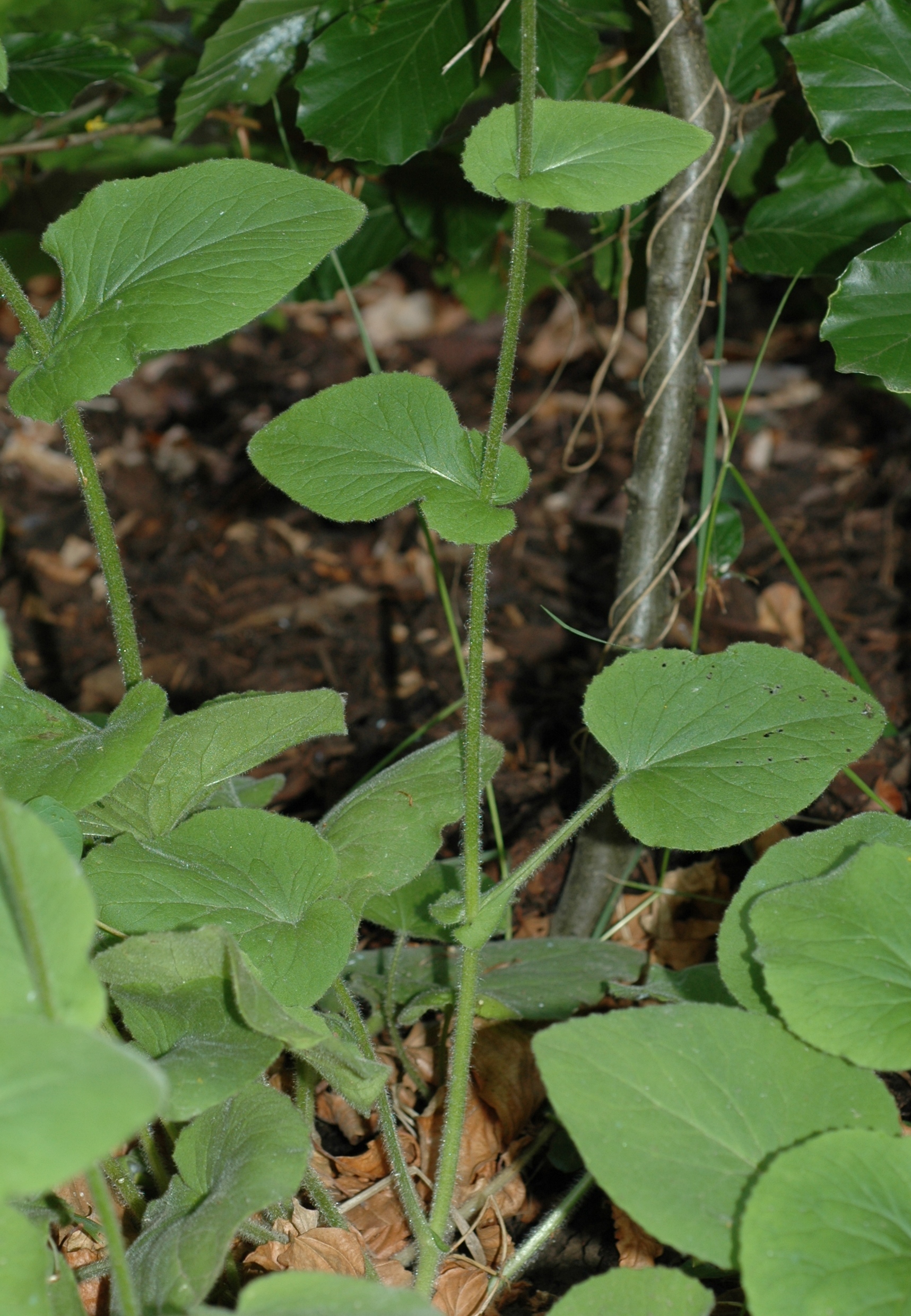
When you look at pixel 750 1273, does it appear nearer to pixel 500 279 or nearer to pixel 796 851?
pixel 796 851

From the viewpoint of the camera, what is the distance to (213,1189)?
3.20 feet

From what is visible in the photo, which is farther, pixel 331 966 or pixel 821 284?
pixel 821 284

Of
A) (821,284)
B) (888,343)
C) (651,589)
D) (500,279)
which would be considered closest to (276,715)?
(651,589)

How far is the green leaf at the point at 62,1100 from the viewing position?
1.91 feet

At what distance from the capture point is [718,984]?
1.20 m

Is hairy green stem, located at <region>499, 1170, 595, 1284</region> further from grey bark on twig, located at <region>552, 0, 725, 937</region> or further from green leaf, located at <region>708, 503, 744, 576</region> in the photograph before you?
green leaf, located at <region>708, 503, 744, 576</region>

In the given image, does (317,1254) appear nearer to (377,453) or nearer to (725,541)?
(377,453)

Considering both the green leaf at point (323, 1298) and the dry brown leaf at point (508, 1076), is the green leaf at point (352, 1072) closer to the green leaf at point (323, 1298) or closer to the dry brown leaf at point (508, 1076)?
the green leaf at point (323, 1298)

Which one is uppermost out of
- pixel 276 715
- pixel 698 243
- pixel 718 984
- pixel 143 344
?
pixel 143 344

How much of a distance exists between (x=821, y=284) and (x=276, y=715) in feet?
3.67

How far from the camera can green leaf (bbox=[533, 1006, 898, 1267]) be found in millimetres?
819

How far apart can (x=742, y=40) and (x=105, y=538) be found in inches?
44.7

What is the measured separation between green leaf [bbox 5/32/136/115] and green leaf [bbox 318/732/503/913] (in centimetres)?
121

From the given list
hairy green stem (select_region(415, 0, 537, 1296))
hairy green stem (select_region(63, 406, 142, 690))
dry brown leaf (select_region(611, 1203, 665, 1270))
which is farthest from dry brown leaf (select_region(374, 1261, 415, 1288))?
hairy green stem (select_region(63, 406, 142, 690))
